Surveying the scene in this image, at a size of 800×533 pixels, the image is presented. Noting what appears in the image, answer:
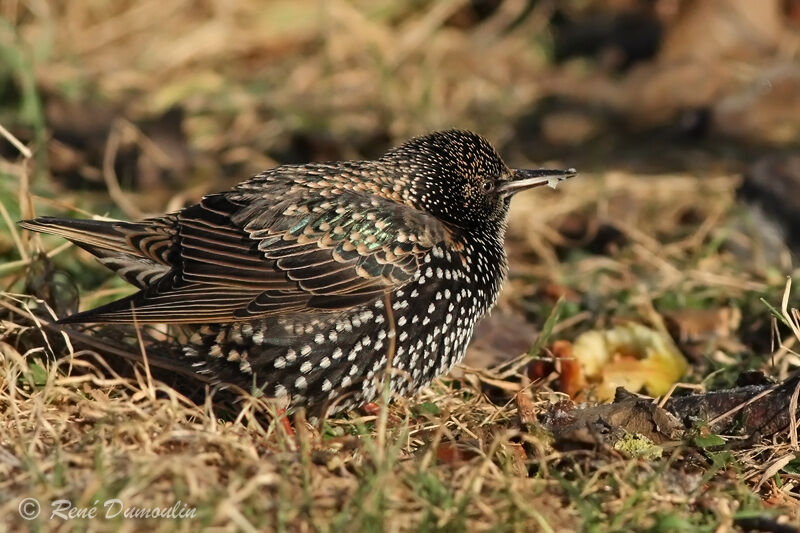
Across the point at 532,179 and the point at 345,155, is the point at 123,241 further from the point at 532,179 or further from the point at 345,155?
the point at 345,155

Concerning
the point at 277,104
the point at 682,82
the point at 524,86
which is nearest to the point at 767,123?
the point at 682,82

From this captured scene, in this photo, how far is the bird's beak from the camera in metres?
4.84

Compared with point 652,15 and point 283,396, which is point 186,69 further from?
point 283,396

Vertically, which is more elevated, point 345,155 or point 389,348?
point 389,348

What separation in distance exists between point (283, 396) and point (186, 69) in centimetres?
570

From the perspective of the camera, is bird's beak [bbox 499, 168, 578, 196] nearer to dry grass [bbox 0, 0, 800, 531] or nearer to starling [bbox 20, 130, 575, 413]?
starling [bbox 20, 130, 575, 413]

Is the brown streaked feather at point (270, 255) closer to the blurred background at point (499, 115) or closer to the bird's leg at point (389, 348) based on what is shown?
the bird's leg at point (389, 348)

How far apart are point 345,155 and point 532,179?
300cm

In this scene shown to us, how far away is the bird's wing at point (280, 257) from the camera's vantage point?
4191 mm

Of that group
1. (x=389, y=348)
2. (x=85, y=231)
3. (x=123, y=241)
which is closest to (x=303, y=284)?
(x=389, y=348)

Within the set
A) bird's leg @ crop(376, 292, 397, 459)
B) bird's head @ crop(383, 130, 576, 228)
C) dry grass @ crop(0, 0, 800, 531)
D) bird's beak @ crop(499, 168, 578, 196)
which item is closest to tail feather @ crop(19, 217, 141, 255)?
dry grass @ crop(0, 0, 800, 531)

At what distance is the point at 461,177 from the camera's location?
479 cm

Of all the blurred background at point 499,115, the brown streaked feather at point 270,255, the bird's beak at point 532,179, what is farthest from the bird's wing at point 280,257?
the blurred background at point 499,115

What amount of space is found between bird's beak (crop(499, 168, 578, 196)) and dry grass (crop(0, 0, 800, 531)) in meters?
0.81
